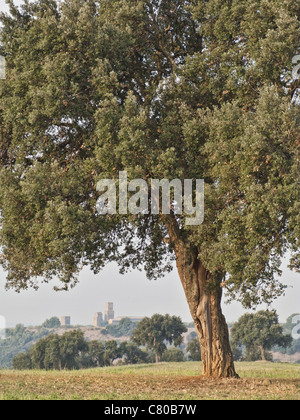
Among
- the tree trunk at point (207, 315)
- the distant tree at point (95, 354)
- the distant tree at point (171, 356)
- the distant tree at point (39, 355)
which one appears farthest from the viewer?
the distant tree at point (171, 356)

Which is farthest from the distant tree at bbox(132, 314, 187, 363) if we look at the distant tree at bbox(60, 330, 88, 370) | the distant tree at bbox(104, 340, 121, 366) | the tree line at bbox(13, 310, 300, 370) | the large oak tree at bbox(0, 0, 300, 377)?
the large oak tree at bbox(0, 0, 300, 377)

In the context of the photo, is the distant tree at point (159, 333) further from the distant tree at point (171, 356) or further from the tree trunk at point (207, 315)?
the tree trunk at point (207, 315)

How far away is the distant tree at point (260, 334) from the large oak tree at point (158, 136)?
73.4 metres

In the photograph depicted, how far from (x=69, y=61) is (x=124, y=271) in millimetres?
11830

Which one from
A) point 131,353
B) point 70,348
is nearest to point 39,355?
point 70,348

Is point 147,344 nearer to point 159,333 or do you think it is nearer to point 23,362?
point 159,333

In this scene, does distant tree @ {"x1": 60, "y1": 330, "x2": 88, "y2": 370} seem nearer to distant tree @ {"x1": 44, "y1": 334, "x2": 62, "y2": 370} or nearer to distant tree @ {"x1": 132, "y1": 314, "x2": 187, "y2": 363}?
distant tree @ {"x1": 44, "y1": 334, "x2": 62, "y2": 370}

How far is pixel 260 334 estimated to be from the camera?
98.2m

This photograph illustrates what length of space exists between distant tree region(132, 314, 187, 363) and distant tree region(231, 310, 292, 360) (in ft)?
40.4

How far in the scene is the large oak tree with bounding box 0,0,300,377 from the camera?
843 inches

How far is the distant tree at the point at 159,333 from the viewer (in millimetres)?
106250

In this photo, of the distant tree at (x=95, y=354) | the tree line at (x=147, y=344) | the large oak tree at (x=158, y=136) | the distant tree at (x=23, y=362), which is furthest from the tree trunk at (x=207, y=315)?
the distant tree at (x=23, y=362)

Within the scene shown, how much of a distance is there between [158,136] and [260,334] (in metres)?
80.1
